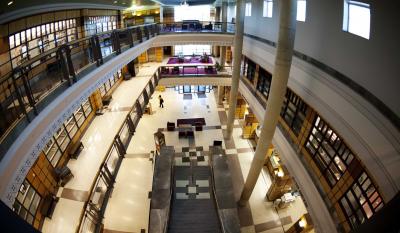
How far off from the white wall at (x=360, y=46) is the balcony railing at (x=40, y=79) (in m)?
5.57

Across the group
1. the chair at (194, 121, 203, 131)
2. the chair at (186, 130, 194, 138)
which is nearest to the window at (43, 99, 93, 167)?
→ the chair at (186, 130, 194, 138)

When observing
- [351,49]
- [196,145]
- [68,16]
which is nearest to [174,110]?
[196,145]

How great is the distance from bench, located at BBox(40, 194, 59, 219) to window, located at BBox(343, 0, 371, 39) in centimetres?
843

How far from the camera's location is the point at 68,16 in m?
9.39

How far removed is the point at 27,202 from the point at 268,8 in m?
11.0

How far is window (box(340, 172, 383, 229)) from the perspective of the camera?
4383 mm

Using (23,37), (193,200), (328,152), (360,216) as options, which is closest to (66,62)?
(23,37)

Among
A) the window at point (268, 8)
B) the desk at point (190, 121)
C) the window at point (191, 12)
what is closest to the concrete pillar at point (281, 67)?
the window at point (268, 8)

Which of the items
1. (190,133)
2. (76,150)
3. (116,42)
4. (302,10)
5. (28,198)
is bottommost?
(190,133)

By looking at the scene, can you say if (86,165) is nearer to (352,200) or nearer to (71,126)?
(71,126)

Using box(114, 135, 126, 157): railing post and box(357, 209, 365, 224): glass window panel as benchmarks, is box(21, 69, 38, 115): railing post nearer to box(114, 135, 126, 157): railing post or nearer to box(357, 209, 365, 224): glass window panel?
box(114, 135, 126, 157): railing post

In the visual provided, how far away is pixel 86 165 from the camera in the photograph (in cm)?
716

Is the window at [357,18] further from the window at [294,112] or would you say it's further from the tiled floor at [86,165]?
the tiled floor at [86,165]

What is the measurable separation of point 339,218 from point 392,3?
180 inches
